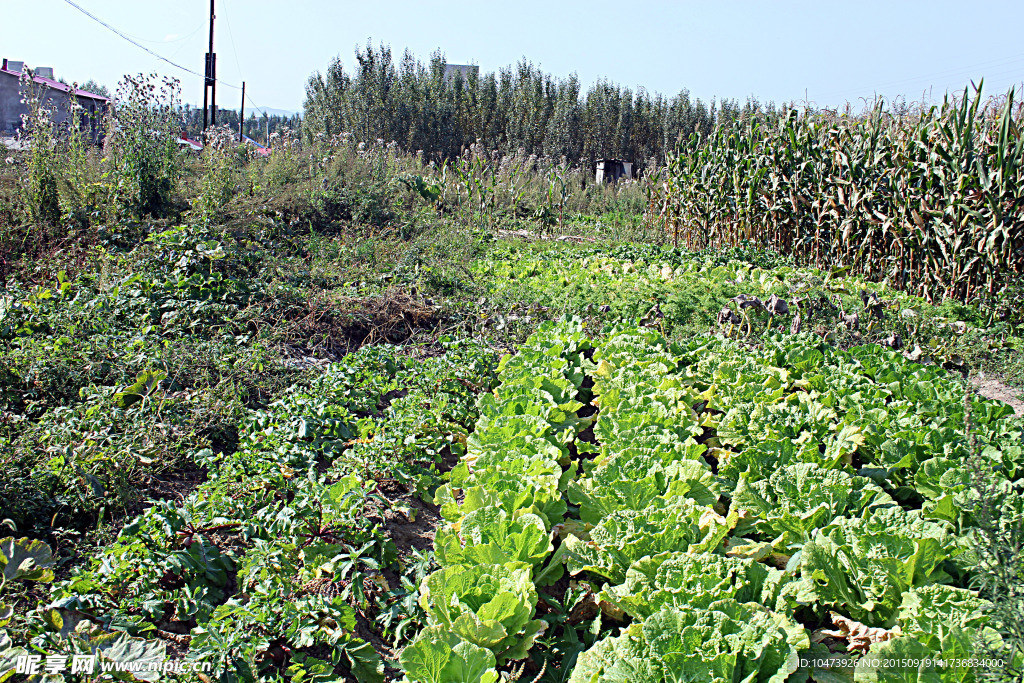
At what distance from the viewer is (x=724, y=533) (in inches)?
100

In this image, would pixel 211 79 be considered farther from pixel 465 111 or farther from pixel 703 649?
pixel 703 649

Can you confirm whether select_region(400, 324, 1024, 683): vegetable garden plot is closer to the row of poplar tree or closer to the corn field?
the corn field

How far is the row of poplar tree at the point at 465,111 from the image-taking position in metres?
25.1

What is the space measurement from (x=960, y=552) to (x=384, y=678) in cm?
208

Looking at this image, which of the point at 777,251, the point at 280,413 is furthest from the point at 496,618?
the point at 777,251

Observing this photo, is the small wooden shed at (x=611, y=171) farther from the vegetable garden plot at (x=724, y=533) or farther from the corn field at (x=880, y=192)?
the vegetable garden plot at (x=724, y=533)

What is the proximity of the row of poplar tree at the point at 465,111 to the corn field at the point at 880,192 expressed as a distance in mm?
11824

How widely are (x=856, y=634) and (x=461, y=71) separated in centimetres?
2971

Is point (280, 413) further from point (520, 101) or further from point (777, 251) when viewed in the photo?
point (520, 101)

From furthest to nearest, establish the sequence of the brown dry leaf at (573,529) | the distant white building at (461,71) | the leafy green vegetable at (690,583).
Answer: the distant white building at (461,71)
the brown dry leaf at (573,529)
the leafy green vegetable at (690,583)

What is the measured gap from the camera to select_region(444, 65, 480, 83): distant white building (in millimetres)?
27547

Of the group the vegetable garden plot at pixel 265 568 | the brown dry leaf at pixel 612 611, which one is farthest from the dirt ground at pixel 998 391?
the vegetable garden plot at pixel 265 568

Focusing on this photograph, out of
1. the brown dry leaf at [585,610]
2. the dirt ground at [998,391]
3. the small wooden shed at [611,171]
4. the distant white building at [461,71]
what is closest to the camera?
the brown dry leaf at [585,610]

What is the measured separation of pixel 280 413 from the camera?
374 centimetres
